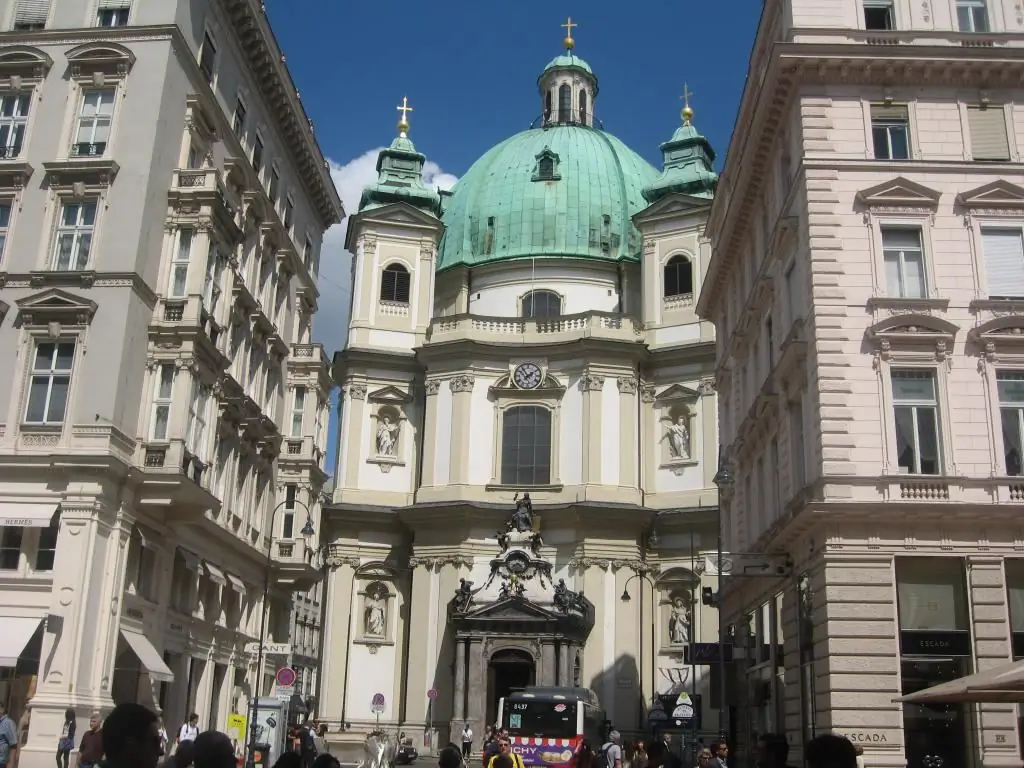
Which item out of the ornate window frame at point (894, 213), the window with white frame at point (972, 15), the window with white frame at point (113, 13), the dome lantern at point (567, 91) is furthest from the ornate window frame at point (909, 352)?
the dome lantern at point (567, 91)

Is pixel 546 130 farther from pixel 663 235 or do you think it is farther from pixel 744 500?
pixel 744 500

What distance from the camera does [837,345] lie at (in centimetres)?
2658

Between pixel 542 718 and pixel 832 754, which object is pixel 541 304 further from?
pixel 832 754

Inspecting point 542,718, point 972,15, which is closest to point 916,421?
point 972,15

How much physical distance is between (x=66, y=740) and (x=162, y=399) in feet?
30.6

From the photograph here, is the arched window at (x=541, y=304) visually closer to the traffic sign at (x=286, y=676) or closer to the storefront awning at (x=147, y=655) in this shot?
the traffic sign at (x=286, y=676)

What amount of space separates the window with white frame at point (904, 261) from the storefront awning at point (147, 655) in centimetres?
2041

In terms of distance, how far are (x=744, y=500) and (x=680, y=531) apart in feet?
67.9

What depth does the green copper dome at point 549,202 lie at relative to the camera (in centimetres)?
6725

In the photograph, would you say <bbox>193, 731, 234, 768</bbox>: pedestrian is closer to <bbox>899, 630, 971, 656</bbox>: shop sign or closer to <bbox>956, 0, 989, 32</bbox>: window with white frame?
<bbox>899, 630, 971, 656</bbox>: shop sign

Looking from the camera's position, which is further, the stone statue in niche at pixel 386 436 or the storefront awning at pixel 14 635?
the stone statue in niche at pixel 386 436

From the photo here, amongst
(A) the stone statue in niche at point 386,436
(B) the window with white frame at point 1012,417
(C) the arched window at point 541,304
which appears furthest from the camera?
(C) the arched window at point 541,304

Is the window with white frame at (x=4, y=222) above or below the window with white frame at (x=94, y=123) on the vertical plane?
below

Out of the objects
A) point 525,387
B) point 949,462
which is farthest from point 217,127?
point 525,387
